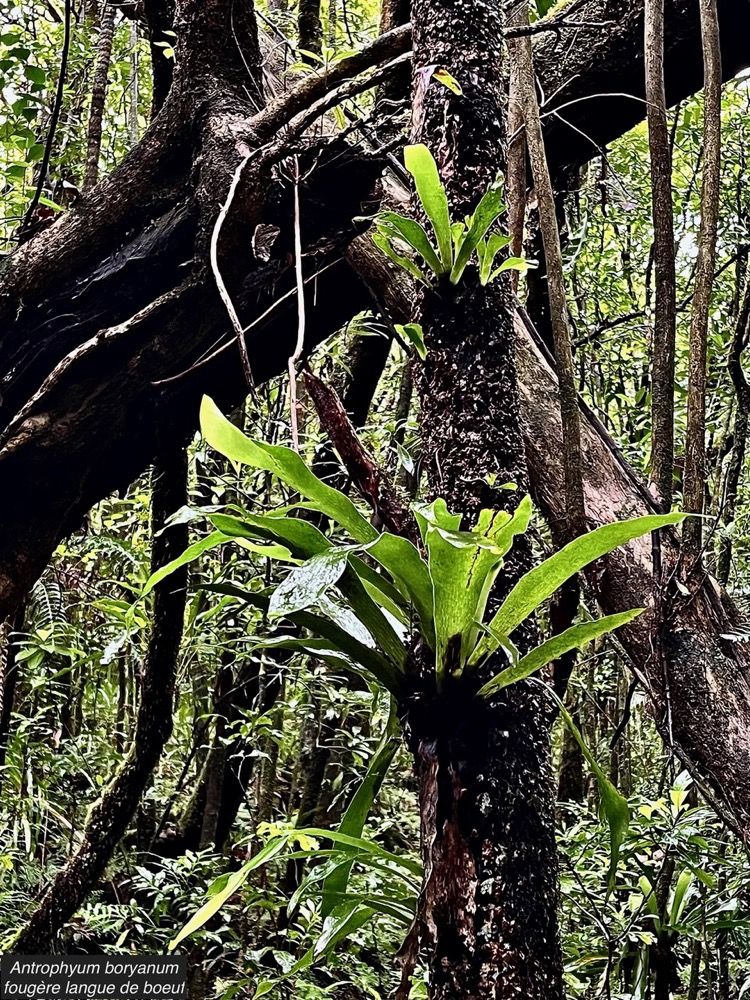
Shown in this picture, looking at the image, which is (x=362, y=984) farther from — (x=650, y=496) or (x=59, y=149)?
(x=59, y=149)

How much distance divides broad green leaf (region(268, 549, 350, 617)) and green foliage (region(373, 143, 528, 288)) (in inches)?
11.6

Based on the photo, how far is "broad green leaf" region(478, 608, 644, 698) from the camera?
0.73 metres

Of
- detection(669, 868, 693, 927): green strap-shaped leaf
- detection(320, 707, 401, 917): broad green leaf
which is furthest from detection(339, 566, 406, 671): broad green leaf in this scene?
detection(669, 868, 693, 927): green strap-shaped leaf

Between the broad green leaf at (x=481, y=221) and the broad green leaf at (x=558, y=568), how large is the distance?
1.03 feet

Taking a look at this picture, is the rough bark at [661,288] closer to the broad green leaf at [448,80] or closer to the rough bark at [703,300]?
the rough bark at [703,300]

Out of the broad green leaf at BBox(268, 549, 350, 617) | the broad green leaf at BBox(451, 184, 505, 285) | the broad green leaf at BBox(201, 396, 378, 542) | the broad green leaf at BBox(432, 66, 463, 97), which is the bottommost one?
the broad green leaf at BBox(268, 549, 350, 617)

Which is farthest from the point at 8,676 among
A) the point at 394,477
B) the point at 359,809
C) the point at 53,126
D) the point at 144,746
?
the point at 359,809

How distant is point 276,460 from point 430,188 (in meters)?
0.31

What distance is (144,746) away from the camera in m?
2.28

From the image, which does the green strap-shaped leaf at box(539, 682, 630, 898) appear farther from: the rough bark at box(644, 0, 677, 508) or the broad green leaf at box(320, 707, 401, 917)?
the rough bark at box(644, 0, 677, 508)

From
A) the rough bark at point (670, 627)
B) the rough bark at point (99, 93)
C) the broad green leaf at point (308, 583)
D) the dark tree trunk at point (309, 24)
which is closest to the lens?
the broad green leaf at point (308, 583)

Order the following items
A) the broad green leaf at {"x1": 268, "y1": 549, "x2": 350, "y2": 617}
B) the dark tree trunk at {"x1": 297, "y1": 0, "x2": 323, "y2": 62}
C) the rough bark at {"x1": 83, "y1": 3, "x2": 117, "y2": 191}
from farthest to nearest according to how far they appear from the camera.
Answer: the dark tree trunk at {"x1": 297, "y1": 0, "x2": 323, "y2": 62} < the rough bark at {"x1": 83, "y1": 3, "x2": 117, "y2": 191} < the broad green leaf at {"x1": 268, "y1": 549, "x2": 350, "y2": 617}

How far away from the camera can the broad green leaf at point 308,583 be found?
638mm

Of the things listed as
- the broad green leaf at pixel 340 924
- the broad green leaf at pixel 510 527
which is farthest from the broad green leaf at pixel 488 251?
the broad green leaf at pixel 340 924
